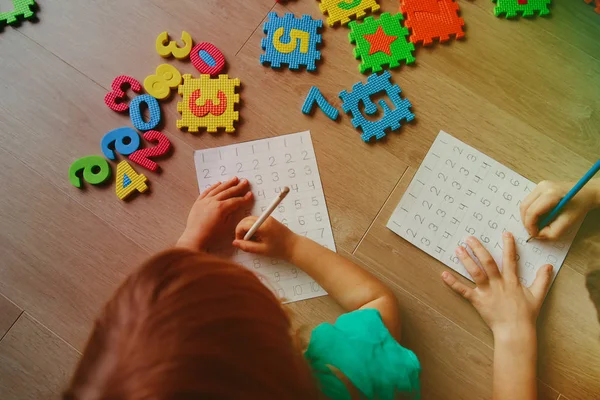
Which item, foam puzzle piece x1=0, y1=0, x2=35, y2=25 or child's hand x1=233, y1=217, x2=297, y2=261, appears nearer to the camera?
child's hand x1=233, y1=217, x2=297, y2=261

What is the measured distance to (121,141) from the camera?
77 centimetres

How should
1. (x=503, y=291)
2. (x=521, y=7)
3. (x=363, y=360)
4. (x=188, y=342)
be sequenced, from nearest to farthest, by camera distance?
1. (x=188, y=342)
2. (x=363, y=360)
3. (x=503, y=291)
4. (x=521, y=7)

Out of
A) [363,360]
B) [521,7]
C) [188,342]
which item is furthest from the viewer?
[521,7]

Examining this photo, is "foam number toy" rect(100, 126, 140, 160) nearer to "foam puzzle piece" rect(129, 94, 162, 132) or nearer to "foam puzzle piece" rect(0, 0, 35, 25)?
"foam puzzle piece" rect(129, 94, 162, 132)

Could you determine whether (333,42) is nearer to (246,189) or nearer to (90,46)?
(246,189)

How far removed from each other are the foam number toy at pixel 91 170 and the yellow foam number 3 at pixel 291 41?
34 centimetres

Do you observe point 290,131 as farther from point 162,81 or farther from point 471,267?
point 471,267

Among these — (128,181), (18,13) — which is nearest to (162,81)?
(128,181)

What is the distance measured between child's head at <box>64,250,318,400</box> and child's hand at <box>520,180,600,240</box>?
0.44 metres

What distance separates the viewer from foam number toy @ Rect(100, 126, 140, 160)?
0.77 metres

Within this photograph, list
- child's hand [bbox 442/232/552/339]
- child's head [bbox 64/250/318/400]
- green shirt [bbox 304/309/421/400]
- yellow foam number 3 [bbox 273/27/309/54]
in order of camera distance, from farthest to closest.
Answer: yellow foam number 3 [bbox 273/27/309/54] → child's hand [bbox 442/232/552/339] → green shirt [bbox 304/309/421/400] → child's head [bbox 64/250/318/400]

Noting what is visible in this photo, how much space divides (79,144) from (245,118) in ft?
0.91

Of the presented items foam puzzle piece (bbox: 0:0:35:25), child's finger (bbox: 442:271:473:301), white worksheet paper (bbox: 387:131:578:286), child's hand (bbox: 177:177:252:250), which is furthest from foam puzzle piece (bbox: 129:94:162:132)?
child's finger (bbox: 442:271:473:301)

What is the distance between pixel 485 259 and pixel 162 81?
1.94ft
